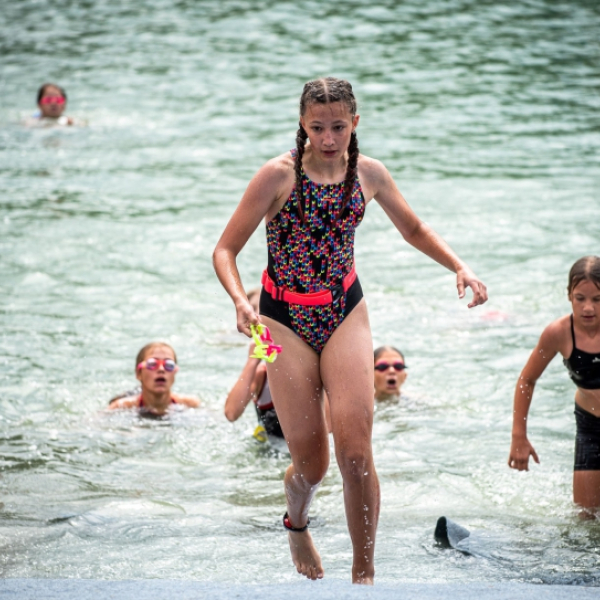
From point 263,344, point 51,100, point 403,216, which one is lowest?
point 51,100

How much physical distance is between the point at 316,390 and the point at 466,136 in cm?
1283

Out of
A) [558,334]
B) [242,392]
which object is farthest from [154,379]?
[558,334]

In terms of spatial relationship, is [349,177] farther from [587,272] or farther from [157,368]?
[157,368]

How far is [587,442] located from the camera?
652cm

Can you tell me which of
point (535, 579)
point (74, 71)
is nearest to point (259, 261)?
point (535, 579)

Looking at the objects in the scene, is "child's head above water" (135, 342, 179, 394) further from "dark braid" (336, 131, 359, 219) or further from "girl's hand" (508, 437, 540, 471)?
"dark braid" (336, 131, 359, 219)

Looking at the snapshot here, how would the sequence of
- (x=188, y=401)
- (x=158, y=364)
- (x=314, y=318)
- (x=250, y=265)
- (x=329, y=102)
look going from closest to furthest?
(x=329, y=102), (x=314, y=318), (x=158, y=364), (x=188, y=401), (x=250, y=265)

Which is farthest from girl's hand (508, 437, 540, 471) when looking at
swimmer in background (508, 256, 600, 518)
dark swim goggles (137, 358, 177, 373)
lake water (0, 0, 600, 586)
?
dark swim goggles (137, 358, 177, 373)

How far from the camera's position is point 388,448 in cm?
827

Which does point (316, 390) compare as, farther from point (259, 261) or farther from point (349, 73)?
point (349, 73)

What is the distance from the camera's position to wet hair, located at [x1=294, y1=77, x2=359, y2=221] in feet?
15.5

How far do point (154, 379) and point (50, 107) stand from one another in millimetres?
10114

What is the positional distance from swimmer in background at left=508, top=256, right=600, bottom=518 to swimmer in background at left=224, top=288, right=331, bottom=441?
5.54ft

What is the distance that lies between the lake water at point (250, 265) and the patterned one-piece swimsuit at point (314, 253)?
1.48 metres
